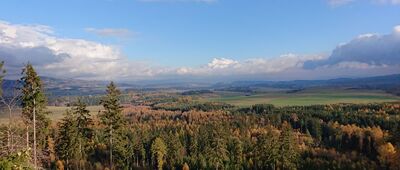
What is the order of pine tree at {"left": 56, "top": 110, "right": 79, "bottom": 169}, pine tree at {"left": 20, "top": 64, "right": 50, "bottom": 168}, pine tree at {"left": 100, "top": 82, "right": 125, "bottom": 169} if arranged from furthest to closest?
pine tree at {"left": 56, "top": 110, "right": 79, "bottom": 169} → pine tree at {"left": 100, "top": 82, "right": 125, "bottom": 169} → pine tree at {"left": 20, "top": 64, "right": 50, "bottom": 168}

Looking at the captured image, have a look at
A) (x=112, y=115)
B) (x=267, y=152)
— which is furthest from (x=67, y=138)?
(x=267, y=152)

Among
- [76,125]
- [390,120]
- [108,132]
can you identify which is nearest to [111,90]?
[108,132]

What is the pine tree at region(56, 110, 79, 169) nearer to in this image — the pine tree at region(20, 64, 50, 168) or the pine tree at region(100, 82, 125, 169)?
the pine tree at region(100, 82, 125, 169)

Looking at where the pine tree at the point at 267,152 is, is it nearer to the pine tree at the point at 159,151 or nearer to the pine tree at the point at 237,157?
the pine tree at the point at 237,157

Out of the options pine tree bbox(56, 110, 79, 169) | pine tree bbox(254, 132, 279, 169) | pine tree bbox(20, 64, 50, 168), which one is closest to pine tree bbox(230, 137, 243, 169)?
pine tree bbox(254, 132, 279, 169)

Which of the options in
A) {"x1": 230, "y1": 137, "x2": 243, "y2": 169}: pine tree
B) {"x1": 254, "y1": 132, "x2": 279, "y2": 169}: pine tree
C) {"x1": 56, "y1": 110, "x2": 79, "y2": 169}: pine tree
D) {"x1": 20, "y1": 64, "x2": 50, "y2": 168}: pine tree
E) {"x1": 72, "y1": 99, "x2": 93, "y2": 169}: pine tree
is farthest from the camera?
{"x1": 230, "y1": 137, "x2": 243, "y2": 169}: pine tree

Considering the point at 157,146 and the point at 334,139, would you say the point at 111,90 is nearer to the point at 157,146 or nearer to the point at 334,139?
the point at 157,146

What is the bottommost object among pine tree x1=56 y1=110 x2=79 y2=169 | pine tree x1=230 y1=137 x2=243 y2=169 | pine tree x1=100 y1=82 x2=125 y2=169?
pine tree x1=230 y1=137 x2=243 y2=169

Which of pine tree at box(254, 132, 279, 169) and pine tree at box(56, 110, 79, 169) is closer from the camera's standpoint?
pine tree at box(56, 110, 79, 169)

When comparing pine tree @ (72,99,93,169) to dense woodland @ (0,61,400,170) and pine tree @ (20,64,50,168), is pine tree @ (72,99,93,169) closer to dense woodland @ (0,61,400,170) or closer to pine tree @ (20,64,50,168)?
dense woodland @ (0,61,400,170)

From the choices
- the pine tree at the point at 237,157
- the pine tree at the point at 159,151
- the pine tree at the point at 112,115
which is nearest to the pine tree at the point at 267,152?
the pine tree at the point at 237,157

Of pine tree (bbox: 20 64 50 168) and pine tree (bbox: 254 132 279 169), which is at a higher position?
pine tree (bbox: 20 64 50 168)
